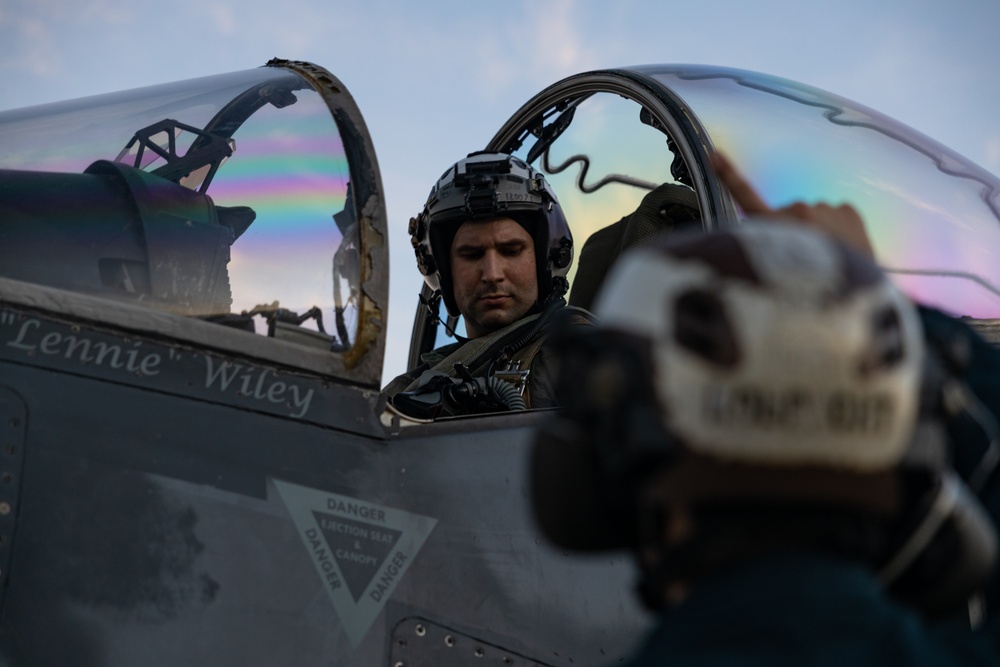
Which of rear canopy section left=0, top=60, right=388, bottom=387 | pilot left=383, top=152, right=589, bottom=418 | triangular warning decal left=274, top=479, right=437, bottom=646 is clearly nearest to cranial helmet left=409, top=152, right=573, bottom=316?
pilot left=383, top=152, right=589, bottom=418

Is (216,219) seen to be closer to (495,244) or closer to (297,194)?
(297,194)

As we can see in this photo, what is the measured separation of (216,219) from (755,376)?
217 cm

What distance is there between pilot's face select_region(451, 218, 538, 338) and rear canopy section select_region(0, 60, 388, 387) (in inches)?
49.0

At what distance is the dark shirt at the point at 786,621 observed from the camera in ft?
3.37

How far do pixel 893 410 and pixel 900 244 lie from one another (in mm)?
2405

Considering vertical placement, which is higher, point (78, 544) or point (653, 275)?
point (653, 275)

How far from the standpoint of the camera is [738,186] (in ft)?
4.78

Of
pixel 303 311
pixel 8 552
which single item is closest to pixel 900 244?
pixel 303 311

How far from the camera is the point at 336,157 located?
2984mm

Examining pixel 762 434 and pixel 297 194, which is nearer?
pixel 762 434

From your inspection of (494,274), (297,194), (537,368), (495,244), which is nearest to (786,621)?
(297,194)

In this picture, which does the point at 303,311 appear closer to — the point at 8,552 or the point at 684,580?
the point at 8,552

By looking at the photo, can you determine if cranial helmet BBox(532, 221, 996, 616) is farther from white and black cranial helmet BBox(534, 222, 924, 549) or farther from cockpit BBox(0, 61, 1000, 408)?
cockpit BBox(0, 61, 1000, 408)

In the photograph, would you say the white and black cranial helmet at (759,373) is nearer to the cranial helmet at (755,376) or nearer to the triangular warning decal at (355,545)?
the cranial helmet at (755,376)
